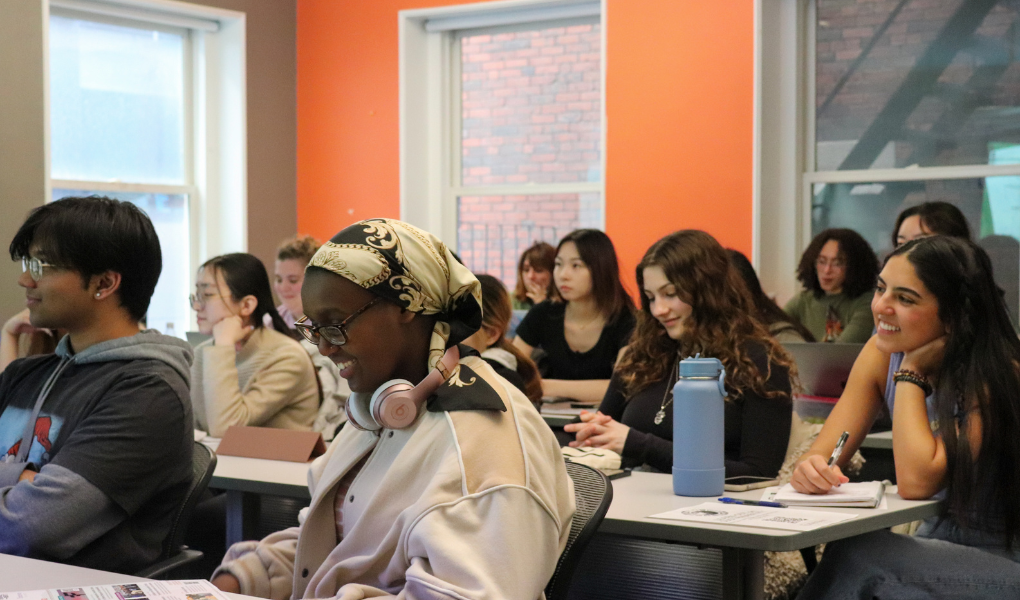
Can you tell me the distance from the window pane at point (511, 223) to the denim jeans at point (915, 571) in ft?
12.6

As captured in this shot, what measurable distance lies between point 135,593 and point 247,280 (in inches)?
82.7

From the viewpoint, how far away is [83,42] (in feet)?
17.7

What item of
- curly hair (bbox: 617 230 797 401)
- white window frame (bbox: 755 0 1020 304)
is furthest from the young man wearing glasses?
white window frame (bbox: 755 0 1020 304)

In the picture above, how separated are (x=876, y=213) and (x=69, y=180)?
13.3 ft

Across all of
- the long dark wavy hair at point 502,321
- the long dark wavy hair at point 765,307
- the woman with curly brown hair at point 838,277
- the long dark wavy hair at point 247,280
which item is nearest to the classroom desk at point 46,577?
the long dark wavy hair at point 247,280

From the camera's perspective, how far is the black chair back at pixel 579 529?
157 cm

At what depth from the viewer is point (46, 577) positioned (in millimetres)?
1602

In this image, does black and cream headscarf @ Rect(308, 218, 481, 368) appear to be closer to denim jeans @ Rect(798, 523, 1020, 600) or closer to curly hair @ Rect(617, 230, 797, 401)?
denim jeans @ Rect(798, 523, 1020, 600)

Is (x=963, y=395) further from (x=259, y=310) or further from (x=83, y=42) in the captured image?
(x=83, y=42)

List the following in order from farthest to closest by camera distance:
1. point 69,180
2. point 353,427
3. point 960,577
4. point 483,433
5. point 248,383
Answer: point 69,180 → point 248,383 → point 960,577 → point 353,427 → point 483,433

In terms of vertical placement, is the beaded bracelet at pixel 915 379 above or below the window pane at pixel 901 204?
below

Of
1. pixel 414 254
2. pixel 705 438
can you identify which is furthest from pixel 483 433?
pixel 705 438

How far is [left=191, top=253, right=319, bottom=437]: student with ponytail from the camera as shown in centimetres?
322

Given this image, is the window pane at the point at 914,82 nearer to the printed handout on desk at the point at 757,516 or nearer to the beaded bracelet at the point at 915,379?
the beaded bracelet at the point at 915,379
